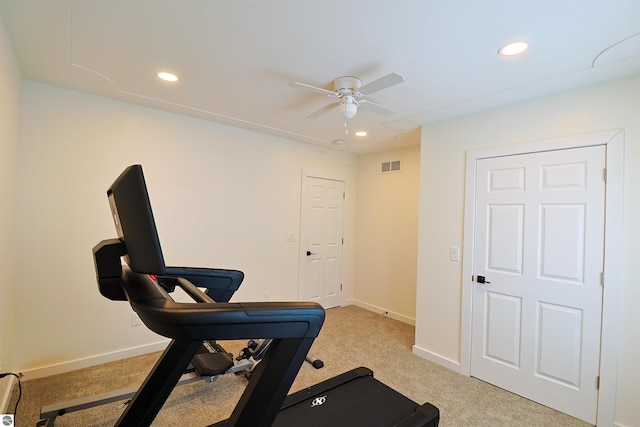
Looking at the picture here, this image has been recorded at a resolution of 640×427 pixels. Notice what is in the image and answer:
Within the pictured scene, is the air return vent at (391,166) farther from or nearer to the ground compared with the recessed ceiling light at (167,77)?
nearer to the ground

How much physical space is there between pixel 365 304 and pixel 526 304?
2552 mm

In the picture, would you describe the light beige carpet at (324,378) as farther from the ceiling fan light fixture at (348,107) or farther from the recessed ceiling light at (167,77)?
the recessed ceiling light at (167,77)

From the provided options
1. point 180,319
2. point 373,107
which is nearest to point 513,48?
point 373,107

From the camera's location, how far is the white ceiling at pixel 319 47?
1491 mm

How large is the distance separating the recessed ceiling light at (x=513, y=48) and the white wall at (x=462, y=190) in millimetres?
848

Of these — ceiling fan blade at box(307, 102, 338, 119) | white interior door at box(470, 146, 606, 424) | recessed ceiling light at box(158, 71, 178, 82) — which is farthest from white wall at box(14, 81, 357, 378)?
white interior door at box(470, 146, 606, 424)

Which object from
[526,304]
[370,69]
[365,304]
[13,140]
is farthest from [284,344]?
[365,304]

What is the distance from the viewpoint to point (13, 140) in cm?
210

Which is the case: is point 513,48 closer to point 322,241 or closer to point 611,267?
point 611,267

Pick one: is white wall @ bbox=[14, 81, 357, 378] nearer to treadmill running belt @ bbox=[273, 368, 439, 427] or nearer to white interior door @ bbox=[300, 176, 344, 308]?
white interior door @ bbox=[300, 176, 344, 308]

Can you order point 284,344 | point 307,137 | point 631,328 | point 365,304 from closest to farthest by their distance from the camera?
point 284,344, point 631,328, point 307,137, point 365,304

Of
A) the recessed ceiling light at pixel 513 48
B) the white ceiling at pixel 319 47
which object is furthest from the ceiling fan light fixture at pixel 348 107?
the recessed ceiling light at pixel 513 48

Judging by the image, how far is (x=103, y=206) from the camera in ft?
8.88

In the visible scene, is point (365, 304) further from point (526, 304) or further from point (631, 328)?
point (631, 328)
